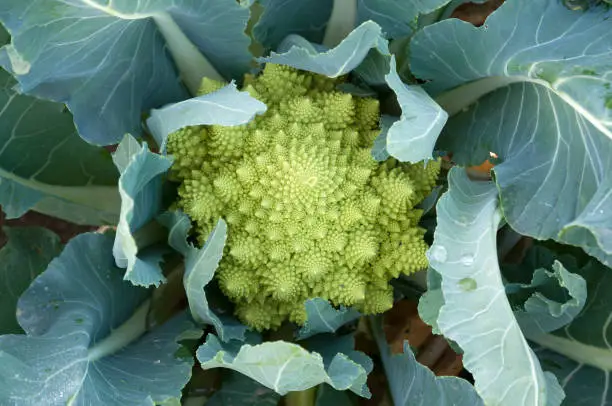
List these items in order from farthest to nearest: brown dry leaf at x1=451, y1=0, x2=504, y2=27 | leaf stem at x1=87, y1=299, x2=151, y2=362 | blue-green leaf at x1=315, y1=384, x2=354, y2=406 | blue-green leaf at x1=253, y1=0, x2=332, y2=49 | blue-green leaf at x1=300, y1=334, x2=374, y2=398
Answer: brown dry leaf at x1=451, y1=0, x2=504, y2=27, blue-green leaf at x1=315, y1=384, x2=354, y2=406, blue-green leaf at x1=253, y1=0, x2=332, y2=49, leaf stem at x1=87, y1=299, x2=151, y2=362, blue-green leaf at x1=300, y1=334, x2=374, y2=398

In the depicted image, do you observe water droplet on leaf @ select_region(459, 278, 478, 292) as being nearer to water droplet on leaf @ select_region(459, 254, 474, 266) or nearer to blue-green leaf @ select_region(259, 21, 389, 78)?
water droplet on leaf @ select_region(459, 254, 474, 266)

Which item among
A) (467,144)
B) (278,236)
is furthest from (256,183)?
(467,144)

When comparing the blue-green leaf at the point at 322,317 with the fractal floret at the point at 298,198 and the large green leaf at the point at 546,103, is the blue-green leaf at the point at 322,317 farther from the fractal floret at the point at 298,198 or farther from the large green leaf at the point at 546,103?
the large green leaf at the point at 546,103

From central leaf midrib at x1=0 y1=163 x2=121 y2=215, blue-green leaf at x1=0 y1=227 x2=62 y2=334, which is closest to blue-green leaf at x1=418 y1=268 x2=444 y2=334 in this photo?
central leaf midrib at x1=0 y1=163 x2=121 y2=215

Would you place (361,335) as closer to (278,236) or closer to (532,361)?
(278,236)

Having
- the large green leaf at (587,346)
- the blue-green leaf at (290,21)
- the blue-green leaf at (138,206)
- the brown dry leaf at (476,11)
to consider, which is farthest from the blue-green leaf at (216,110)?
the brown dry leaf at (476,11)

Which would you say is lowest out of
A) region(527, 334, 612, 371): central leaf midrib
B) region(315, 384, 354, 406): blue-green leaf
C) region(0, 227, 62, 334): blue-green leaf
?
region(315, 384, 354, 406): blue-green leaf

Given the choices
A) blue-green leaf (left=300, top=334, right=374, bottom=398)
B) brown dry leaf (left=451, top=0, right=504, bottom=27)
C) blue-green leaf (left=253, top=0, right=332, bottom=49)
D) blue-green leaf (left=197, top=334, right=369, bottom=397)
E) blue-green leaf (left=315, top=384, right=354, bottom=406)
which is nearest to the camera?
blue-green leaf (left=197, top=334, right=369, bottom=397)
